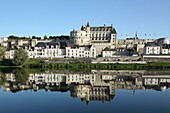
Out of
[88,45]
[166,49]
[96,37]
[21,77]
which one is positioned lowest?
[21,77]

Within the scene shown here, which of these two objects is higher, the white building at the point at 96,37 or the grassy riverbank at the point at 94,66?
the white building at the point at 96,37

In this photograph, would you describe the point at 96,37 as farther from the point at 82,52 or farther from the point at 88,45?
the point at 82,52

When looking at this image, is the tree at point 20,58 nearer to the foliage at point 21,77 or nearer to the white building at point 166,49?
the foliage at point 21,77

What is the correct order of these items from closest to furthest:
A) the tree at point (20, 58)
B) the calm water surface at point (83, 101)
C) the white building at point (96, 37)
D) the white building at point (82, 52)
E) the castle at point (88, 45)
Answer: the calm water surface at point (83, 101) → the tree at point (20, 58) → the white building at point (82, 52) → the castle at point (88, 45) → the white building at point (96, 37)

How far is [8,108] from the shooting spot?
17.0 metres

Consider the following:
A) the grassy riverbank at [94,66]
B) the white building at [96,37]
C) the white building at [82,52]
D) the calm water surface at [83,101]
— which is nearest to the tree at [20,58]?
the grassy riverbank at [94,66]

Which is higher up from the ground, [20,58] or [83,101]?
[20,58]

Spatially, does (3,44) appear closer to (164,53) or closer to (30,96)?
(164,53)

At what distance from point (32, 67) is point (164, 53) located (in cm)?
3014

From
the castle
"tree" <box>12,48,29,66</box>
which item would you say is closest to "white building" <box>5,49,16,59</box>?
the castle

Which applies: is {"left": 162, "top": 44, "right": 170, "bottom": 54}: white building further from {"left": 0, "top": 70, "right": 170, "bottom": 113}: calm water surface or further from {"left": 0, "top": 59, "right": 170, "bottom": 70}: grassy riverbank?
{"left": 0, "top": 70, "right": 170, "bottom": 113}: calm water surface

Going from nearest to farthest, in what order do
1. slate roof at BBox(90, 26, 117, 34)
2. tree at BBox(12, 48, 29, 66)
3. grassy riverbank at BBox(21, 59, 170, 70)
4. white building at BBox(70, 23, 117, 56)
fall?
grassy riverbank at BBox(21, 59, 170, 70), tree at BBox(12, 48, 29, 66), white building at BBox(70, 23, 117, 56), slate roof at BBox(90, 26, 117, 34)

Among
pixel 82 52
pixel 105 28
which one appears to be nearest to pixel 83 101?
pixel 82 52

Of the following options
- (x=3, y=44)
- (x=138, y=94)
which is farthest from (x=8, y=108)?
(x=3, y=44)
